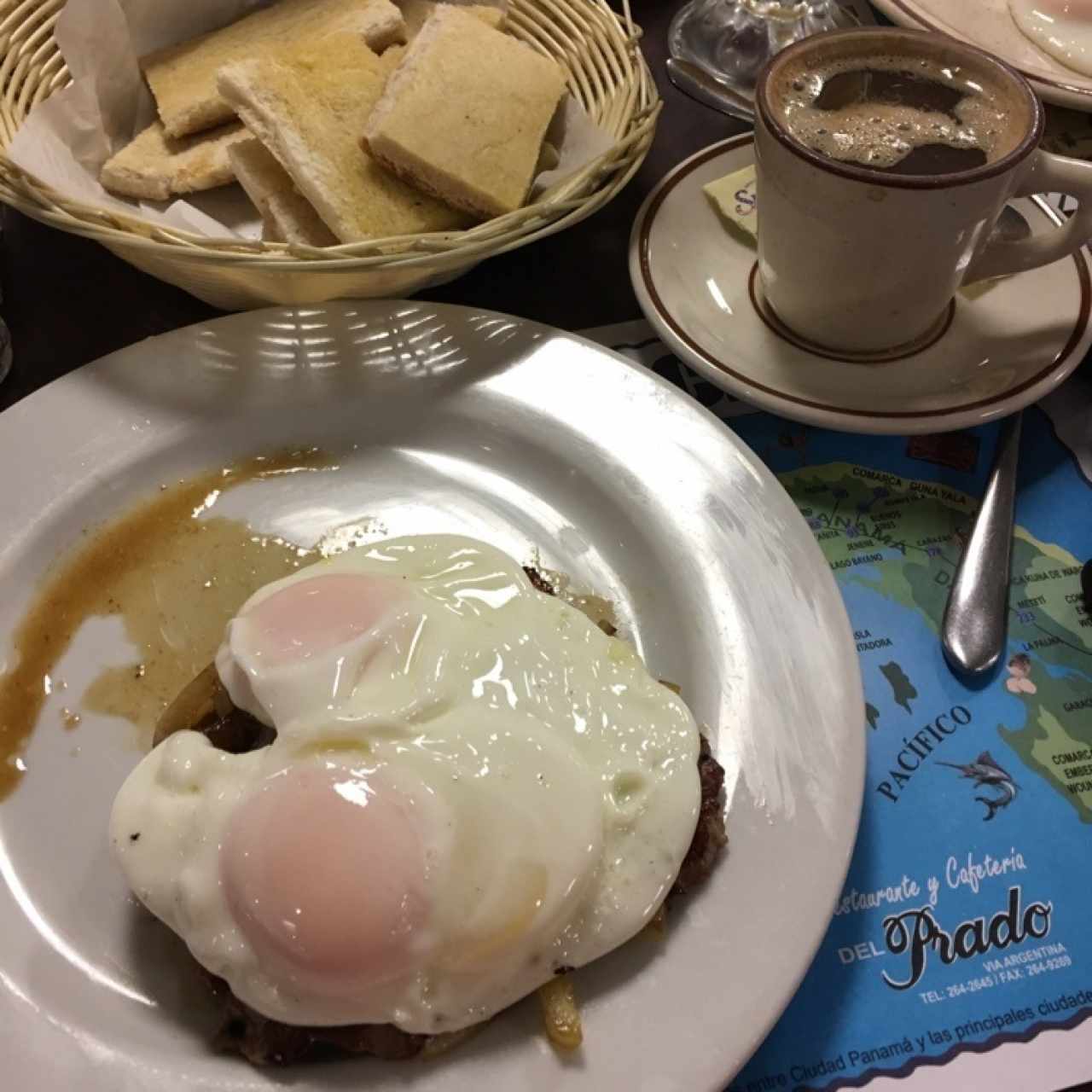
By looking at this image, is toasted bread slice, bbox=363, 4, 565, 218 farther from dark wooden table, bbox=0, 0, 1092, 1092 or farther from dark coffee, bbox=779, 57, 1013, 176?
dark coffee, bbox=779, 57, 1013, 176

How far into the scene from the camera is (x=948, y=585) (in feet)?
4.29

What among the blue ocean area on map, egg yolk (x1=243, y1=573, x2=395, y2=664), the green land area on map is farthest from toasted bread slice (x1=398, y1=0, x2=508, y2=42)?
egg yolk (x1=243, y1=573, x2=395, y2=664)

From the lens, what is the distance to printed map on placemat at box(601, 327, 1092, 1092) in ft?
3.27

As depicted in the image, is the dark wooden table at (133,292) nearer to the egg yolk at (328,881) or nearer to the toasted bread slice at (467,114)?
the toasted bread slice at (467,114)

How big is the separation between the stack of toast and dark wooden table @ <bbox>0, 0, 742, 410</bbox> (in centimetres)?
14

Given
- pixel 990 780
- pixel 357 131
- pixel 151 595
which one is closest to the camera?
pixel 990 780

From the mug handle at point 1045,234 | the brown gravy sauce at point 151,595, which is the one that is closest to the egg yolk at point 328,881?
the brown gravy sauce at point 151,595

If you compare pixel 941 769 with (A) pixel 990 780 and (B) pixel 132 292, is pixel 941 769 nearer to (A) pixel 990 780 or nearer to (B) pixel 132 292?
(A) pixel 990 780

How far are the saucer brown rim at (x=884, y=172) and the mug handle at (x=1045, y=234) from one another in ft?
0.19

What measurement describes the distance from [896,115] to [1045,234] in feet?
0.91

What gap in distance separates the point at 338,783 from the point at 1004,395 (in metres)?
1.05

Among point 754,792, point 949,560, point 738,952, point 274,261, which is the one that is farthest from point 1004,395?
point 274,261

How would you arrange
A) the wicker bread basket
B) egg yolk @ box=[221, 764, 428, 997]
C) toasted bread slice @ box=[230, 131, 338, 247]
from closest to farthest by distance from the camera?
egg yolk @ box=[221, 764, 428, 997], the wicker bread basket, toasted bread slice @ box=[230, 131, 338, 247]

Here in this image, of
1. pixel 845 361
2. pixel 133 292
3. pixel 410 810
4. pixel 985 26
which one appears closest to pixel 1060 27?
pixel 985 26
